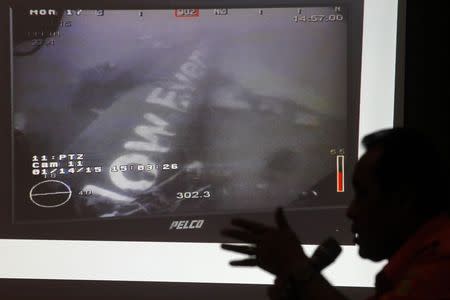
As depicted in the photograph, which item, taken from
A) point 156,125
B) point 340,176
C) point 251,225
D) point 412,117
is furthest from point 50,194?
point 412,117

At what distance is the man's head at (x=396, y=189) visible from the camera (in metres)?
1.52

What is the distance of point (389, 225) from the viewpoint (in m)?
1.55

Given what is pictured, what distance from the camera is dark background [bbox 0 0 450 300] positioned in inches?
101

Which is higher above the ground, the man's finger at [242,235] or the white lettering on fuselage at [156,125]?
the white lettering on fuselage at [156,125]

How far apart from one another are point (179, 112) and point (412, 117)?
0.83 m

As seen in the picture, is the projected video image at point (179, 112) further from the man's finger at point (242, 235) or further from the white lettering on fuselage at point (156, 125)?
the man's finger at point (242, 235)

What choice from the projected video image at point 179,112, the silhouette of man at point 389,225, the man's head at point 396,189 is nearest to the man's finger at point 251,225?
the silhouette of man at point 389,225

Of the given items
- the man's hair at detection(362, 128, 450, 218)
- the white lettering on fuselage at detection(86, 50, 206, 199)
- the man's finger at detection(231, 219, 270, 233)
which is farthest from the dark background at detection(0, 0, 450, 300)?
the man's hair at detection(362, 128, 450, 218)

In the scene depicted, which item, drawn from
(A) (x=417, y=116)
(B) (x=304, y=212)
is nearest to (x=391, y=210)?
(B) (x=304, y=212)

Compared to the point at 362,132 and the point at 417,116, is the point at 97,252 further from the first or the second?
the point at 417,116

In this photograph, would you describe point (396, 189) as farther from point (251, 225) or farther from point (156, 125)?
point (156, 125)

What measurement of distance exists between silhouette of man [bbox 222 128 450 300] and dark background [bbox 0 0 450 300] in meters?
1.08

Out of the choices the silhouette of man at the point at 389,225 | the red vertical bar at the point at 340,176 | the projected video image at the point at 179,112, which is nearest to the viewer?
the silhouette of man at the point at 389,225

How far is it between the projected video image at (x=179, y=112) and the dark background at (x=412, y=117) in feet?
0.78
